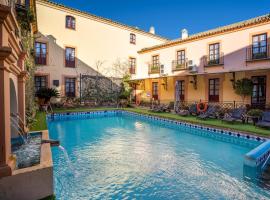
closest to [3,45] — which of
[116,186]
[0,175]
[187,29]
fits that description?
[0,175]

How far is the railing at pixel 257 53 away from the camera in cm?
1255

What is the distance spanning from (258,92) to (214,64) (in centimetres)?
370

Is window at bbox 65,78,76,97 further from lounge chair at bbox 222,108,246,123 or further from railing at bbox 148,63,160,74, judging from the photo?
lounge chair at bbox 222,108,246,123

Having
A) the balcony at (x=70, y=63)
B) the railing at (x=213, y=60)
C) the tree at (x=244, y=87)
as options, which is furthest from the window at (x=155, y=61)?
the tree at (x=244, y=87)

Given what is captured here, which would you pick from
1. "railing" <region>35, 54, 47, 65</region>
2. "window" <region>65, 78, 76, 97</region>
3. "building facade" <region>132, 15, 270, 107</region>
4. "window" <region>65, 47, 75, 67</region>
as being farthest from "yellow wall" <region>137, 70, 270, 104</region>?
"railing" <region>35, 54, 47, 65</region>

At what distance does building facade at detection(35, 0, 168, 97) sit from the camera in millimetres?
16891

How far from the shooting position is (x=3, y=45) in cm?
299

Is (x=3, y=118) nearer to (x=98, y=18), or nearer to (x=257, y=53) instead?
(x=257, y=53)

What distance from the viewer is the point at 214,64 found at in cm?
1525

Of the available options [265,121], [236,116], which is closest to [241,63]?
[236,116]

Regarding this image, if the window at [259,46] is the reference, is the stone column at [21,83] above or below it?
below

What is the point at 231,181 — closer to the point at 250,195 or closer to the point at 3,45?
the point at 250,195

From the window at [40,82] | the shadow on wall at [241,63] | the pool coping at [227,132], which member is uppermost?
the shadow on wall at [241,63]

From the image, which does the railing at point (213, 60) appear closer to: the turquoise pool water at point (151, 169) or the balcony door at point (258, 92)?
the balcony door at point (258, 92)
